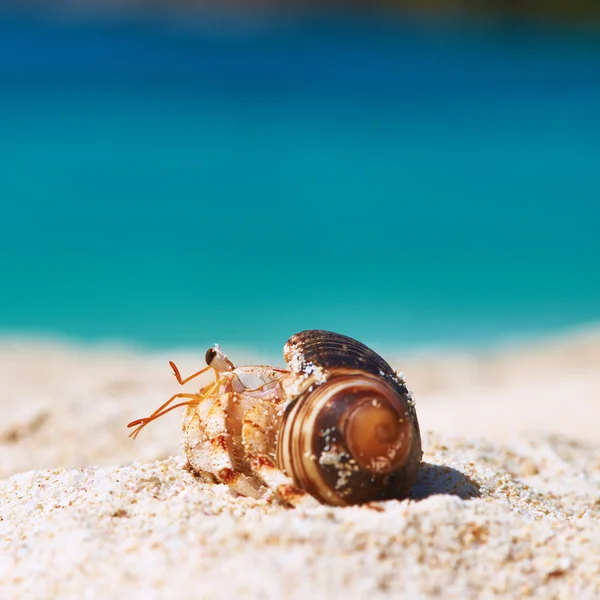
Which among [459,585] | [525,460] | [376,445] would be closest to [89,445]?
[525,460]

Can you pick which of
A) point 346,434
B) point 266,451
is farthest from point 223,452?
point 346,434

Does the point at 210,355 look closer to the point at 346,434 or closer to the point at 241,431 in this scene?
the point at 241,431

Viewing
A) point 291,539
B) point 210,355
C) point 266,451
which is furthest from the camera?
point 210,355

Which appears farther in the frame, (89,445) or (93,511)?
(89,445)

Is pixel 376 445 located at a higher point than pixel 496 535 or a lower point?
higher

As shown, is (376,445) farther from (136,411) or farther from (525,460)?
(136,411)
